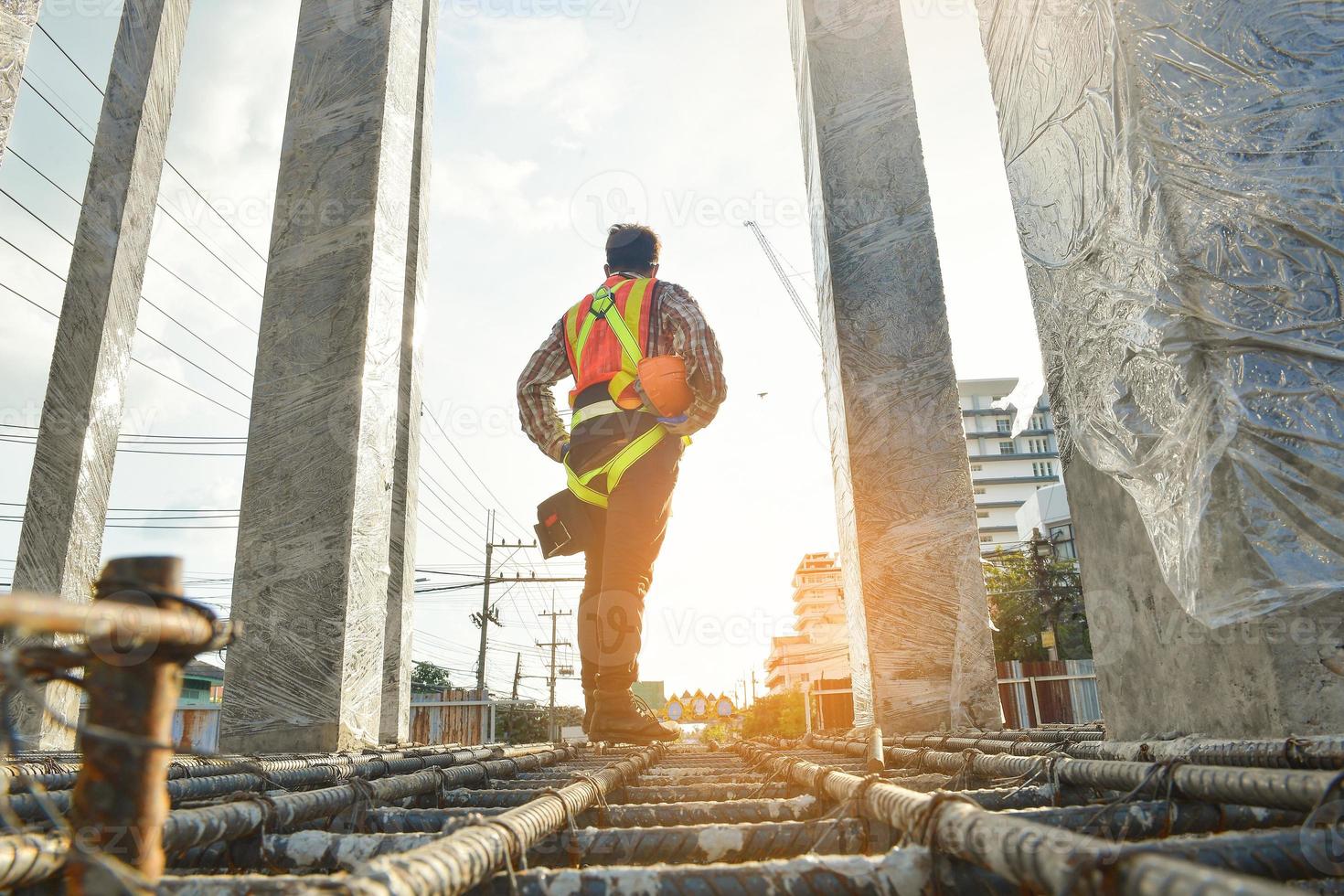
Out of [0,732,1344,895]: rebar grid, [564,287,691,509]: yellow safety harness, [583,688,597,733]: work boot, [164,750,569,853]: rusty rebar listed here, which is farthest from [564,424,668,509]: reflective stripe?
[0,732,1344,895]: rebar grid

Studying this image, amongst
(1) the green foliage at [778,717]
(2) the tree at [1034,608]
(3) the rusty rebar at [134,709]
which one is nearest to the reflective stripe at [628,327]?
(3) the rusty rebar at [134,709]

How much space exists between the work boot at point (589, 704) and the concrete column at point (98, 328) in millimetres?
3217

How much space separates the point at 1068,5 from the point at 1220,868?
7.93 feet

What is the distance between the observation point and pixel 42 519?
18.8ft

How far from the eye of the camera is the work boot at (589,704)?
15.4 feet

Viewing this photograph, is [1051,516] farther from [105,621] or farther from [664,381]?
[105,621]

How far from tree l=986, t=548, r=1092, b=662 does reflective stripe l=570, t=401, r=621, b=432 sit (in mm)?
36074

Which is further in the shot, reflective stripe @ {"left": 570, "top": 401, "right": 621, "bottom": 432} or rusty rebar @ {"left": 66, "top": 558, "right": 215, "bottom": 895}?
reflective stripe @ {"left": 570, "top": 401, "right": 621, "bottom": 432}

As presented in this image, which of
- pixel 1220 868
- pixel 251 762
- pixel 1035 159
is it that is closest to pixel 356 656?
pixel 251 762

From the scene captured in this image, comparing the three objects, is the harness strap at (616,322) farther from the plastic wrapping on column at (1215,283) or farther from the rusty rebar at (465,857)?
the rusty rebar at (465,857)

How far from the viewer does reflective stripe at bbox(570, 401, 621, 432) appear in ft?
16.0

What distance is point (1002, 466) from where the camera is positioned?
8206cm

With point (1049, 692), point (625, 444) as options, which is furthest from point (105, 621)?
point (1049, 692)

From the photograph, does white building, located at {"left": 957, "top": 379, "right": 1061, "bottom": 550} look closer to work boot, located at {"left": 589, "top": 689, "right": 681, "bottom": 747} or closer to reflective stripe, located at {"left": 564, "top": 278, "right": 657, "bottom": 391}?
reflective stripe, located at {"left": 564, "top": 278, "right": 657, "bottom": 391}
